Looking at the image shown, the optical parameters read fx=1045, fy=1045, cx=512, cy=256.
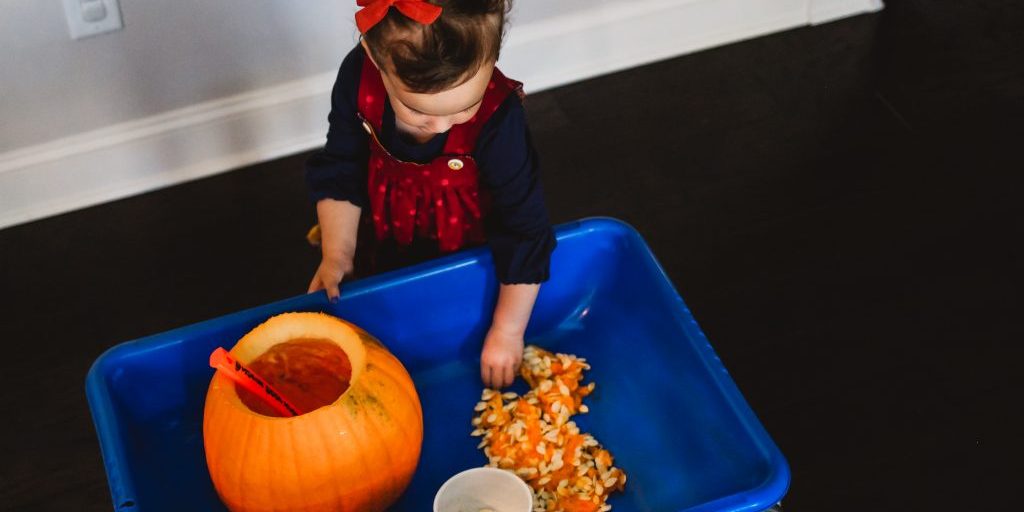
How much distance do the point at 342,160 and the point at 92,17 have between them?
0.69m

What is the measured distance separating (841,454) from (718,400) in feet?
1.75

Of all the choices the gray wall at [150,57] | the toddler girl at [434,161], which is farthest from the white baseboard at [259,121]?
the toddler girl at [434,161]

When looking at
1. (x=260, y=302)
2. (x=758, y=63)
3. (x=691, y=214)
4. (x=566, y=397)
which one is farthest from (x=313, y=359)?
(x=758, y=63)

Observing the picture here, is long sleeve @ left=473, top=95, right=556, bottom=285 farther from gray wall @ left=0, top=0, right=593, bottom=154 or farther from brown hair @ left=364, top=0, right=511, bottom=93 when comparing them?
gray wall @ left=0, top=0, right=593, bottom=154

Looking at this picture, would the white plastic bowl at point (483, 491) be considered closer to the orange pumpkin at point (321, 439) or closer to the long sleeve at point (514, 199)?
the orange pumpkin at point (321, 439)

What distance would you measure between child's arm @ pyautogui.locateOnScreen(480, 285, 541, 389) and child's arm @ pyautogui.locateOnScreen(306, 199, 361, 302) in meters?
0.17

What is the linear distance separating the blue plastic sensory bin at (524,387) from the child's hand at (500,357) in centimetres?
2

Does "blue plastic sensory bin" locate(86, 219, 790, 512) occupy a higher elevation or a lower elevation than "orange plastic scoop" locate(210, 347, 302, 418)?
lower

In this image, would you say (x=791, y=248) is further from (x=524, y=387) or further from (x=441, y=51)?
(x=441, y=51)

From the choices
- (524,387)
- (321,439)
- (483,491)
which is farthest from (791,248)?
(321,439)

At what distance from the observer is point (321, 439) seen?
0.77m

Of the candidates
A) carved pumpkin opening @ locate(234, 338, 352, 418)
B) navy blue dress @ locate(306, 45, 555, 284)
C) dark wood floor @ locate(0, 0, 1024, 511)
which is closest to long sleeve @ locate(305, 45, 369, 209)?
navy blue dress @ locate(306, 45, 555, 284)

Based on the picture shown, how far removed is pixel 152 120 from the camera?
64.8 inches

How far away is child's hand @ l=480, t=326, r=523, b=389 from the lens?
951 mm
